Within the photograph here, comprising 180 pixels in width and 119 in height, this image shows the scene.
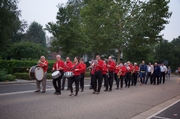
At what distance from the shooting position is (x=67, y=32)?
34.2 m

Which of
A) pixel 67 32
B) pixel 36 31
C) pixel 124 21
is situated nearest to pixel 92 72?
pixel 67 32

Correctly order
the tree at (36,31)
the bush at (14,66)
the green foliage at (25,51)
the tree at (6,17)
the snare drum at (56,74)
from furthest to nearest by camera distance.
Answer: the tree at (36,31) → the green foliage at (25,51) → the tree at (6,17) → the bush at (14,66) → the snare drum at (56,74)

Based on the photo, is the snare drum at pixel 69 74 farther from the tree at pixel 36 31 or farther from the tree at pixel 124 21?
the tree at pixel 36 31

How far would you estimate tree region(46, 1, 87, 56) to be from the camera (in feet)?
113

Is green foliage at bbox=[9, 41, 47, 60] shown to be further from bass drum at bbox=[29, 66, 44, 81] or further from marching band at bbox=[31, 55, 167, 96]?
bass drum at bbox=[29, 66, 44, 81]

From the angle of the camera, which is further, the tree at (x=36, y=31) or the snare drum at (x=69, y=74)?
the tree at (x=36, y=31)

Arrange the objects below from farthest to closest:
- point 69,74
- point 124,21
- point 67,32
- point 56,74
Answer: point 124,21
point 67,32
point 56,74
point 69,74

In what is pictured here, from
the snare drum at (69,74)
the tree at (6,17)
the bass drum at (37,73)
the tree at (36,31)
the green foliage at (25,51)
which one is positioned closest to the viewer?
the snare drum at (69,74)

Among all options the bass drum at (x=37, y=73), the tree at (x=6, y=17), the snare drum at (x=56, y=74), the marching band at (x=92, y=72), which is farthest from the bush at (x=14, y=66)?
the snare drum at (x=56, y=74)

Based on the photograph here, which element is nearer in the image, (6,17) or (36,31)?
(6,17)

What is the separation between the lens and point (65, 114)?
7.84 metres

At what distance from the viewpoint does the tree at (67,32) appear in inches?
1353

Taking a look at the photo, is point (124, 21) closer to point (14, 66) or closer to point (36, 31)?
point (14, 66)

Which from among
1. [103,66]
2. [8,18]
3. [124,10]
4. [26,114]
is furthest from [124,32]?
[26,114]
